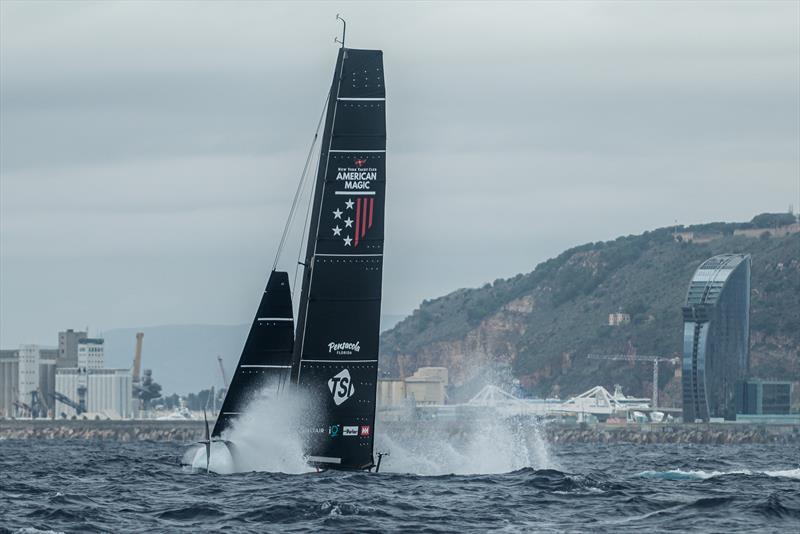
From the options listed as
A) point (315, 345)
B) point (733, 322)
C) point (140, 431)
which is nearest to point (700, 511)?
point (315, 345)

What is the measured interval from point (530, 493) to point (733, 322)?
166 m

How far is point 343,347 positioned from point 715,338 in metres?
160

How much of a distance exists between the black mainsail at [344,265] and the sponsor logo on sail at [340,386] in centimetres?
2

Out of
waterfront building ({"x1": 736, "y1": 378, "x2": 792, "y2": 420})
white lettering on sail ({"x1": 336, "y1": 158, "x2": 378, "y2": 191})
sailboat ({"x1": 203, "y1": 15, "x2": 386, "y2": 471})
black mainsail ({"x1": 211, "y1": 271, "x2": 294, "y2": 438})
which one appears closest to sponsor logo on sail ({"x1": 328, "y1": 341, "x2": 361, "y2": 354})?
sailboat ({"x1": 203, "y1": 15, "x2": 386, "y2": 471})

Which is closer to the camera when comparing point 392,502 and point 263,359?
point 392,502

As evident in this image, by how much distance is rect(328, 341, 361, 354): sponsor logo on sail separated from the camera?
1364 inches

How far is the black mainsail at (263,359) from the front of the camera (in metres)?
34.9

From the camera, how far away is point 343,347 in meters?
34.7

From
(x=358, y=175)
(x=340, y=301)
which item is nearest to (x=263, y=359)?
(x=340, y=301)

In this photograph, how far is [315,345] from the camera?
3462 centimetres

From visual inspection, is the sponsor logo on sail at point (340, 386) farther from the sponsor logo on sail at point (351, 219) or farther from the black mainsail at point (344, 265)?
the sponsor logo on sail at point (351, 219)

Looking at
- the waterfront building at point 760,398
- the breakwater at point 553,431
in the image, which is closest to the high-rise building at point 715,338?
the waterfront building at point 760,398

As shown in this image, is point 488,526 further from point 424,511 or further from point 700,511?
point 700,511

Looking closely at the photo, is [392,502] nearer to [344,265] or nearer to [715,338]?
[344,265]
